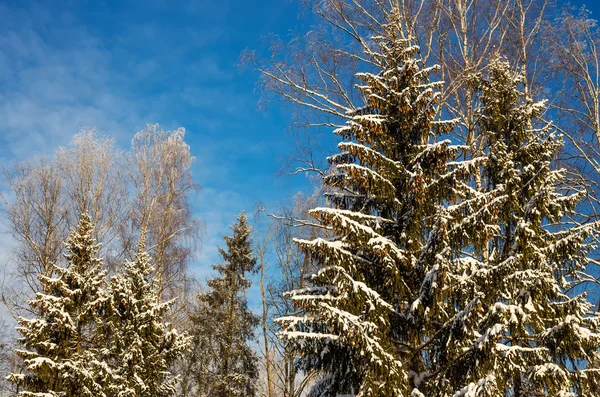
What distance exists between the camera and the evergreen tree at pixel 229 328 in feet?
63.2

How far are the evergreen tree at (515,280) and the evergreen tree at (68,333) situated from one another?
1003cm

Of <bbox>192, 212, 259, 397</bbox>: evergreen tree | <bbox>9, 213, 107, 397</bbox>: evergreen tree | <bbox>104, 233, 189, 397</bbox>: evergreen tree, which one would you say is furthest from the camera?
<bbox>192, 212, 259, 397</bbox>: evergreen tree

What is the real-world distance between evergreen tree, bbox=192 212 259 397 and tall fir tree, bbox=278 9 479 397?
12.6 metres

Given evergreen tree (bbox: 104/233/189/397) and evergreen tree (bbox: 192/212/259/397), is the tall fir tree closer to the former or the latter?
evergreen tree (bbox: 104/233/189/397)

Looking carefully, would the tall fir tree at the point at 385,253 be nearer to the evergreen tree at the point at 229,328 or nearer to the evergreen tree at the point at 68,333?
the evergreen tree at the point at 68,333

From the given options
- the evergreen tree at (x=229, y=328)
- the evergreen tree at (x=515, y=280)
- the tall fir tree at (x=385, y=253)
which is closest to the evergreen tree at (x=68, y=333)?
the evergreen tree at (x=229, y=328)

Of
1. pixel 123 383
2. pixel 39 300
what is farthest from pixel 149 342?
pixel 39 300

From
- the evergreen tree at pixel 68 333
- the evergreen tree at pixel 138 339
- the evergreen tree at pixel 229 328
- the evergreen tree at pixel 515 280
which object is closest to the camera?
the evergreen tree at pixel 515 280

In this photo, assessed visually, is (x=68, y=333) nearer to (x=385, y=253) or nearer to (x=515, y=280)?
(x=385, y=253)

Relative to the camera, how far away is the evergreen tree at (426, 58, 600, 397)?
20.5 ft

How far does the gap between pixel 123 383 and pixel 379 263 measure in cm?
912

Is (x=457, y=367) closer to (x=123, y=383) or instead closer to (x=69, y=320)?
(x=123, y=383)

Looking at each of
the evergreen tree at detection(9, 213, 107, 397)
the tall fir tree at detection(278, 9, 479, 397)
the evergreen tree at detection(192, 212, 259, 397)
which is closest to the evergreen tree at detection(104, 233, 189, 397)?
the evergreen tree at detection(9, 213, 107, 397)

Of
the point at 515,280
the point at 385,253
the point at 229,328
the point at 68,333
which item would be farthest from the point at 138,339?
the point at 515,280
